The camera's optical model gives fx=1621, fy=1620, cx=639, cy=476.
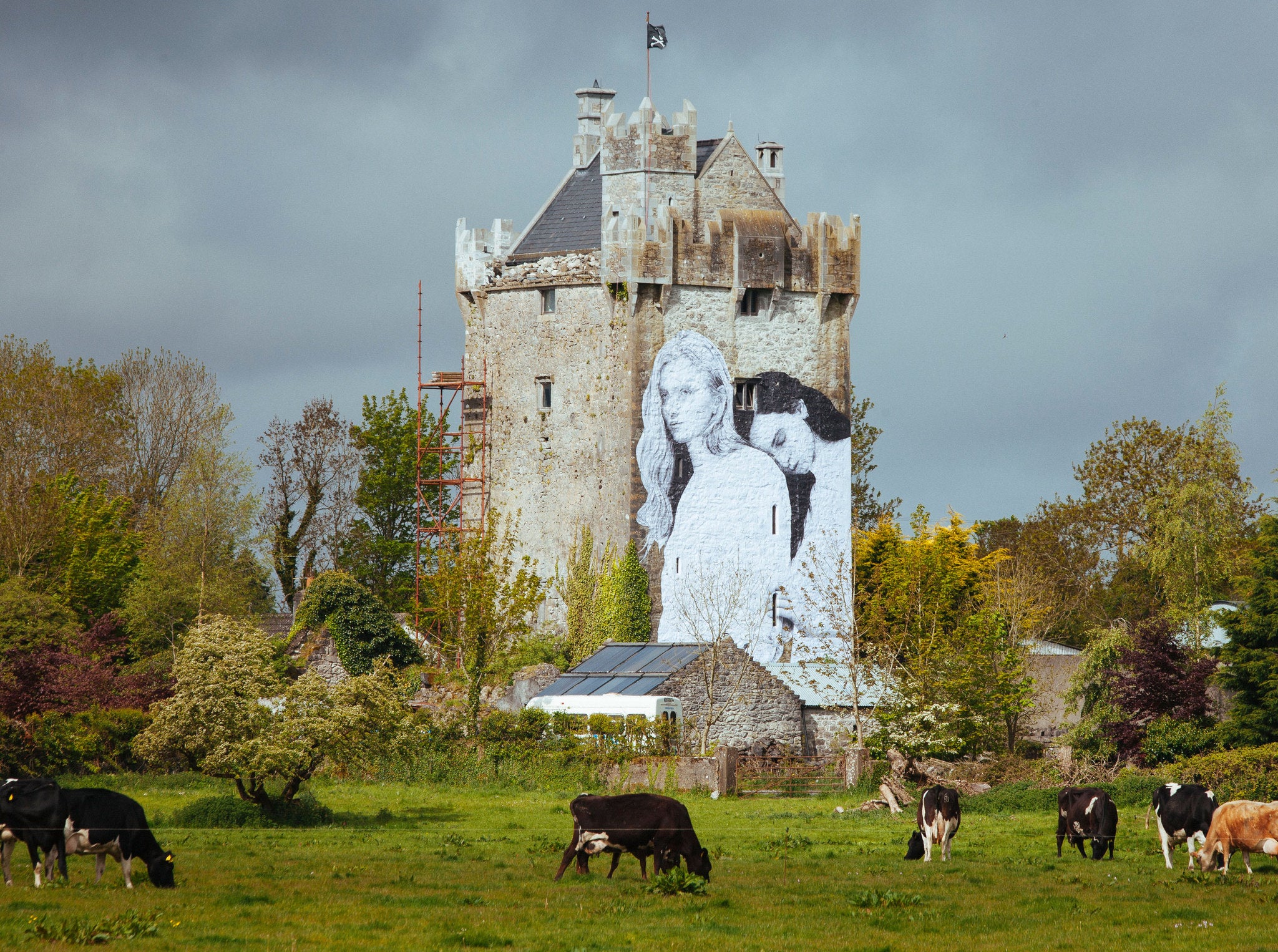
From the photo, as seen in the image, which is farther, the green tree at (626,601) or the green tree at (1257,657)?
the green tree at (626,601)

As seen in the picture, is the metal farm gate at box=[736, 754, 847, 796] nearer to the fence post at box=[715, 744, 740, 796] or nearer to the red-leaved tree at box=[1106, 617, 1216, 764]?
the fence post at box=[715, 744, 740, 796]

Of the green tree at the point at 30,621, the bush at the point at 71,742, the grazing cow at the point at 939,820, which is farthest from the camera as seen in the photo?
the green tree at the point at 30,621

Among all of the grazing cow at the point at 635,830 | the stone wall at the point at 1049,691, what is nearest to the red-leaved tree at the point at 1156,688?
the stone wall at the point at 1049,691

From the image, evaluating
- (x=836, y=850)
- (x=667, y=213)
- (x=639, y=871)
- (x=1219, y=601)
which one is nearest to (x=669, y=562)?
(x=667, y=213)

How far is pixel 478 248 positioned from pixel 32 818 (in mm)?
39261

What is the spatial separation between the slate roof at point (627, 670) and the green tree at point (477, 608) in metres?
1.81

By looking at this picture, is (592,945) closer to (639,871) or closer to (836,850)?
(639,871)

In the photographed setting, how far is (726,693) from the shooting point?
3981 cm

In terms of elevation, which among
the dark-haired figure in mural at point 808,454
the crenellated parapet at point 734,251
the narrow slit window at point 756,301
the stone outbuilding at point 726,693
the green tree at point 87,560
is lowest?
the stone outbuilding at point 726,693

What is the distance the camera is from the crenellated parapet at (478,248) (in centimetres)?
5512

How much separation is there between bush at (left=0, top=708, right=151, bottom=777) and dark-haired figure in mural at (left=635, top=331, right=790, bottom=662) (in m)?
16.5

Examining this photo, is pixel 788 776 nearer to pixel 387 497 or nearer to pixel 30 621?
pixel 30 621

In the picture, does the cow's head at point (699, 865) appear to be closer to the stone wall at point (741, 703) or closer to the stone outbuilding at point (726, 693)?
the stone outbuilding at point (726, 693)

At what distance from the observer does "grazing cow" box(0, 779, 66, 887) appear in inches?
700
